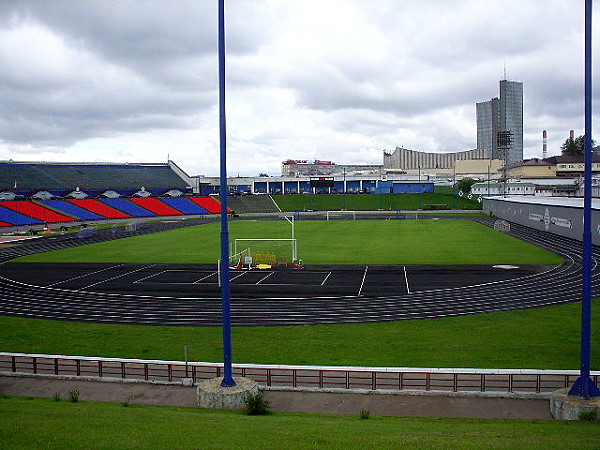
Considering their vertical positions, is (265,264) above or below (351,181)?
below

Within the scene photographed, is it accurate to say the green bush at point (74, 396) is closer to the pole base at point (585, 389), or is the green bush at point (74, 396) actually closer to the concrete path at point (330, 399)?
the concrete path at point (330, 399)

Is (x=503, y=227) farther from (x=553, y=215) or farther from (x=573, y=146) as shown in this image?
(x=573, y=146)

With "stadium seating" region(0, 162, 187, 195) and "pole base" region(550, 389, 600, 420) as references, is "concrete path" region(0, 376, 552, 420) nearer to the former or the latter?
"pole base" region(550, 389, 600, 420)

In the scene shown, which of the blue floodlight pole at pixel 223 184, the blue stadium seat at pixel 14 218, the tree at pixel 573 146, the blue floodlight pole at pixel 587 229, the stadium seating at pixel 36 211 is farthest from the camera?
the tree at pixel 573 146

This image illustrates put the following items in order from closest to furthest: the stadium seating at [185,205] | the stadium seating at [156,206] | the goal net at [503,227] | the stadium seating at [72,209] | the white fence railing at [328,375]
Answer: the white fence railing at [328,375]
the goal net at [503,227]
the stadium seating at [72,209]
the stadium seating at [156,206]
the stadium seating at [185,205]

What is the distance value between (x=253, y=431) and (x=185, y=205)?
115950 millimetres

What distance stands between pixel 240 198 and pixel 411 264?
339 ft

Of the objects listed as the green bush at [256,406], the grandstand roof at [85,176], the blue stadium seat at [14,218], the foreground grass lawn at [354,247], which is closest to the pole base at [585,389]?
the green bush at [256,406]

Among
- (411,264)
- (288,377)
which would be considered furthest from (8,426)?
(411,264)

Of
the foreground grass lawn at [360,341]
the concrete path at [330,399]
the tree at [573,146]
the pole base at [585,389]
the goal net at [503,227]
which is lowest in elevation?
the foreground grass lawn at [360,341]

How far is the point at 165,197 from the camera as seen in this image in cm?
12838

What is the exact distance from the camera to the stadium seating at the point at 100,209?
106188 mm

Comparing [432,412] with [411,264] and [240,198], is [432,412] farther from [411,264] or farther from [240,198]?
[240,198]

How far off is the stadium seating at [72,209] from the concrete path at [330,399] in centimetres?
8913
